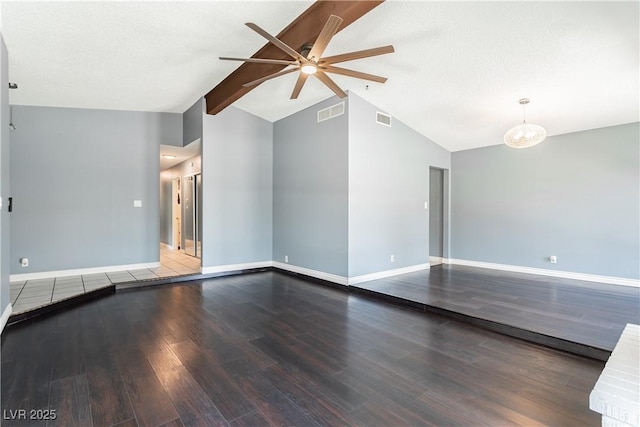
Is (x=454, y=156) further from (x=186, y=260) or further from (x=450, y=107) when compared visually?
(x=186, y=260)

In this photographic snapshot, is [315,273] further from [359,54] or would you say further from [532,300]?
[359,54]

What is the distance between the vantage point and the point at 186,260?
686 centimetres

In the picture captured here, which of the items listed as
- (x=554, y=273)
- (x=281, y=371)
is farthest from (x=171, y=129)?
(x=554, y=273)

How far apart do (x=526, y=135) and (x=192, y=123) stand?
576cm

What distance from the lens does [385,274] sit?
5355 mm

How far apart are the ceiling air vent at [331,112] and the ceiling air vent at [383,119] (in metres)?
0.74

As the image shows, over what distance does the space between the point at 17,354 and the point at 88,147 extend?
3923 mm

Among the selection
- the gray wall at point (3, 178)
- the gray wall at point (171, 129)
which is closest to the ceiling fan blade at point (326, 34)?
the gray wall at point (3, 178)

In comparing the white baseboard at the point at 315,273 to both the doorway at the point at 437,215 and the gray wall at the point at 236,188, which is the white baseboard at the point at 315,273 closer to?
the gray wall at the point at 236,188

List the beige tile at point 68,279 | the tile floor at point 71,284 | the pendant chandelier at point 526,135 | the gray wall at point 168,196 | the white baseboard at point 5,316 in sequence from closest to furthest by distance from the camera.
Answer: the white baseboard at point 5,316
the tile floor at point 71,284
the pendant chandelier at point 526,135
the beige tile at point 68,279
the gray wall at point 168,196

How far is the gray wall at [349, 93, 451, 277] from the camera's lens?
4.90m

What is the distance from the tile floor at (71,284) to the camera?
3.71 m

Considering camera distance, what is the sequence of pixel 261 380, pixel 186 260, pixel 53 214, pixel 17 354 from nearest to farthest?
pixel 261 380 < pixel 17 354 < pixel 53 214 < pixel 186 260

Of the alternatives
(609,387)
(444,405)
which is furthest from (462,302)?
(609,387)
